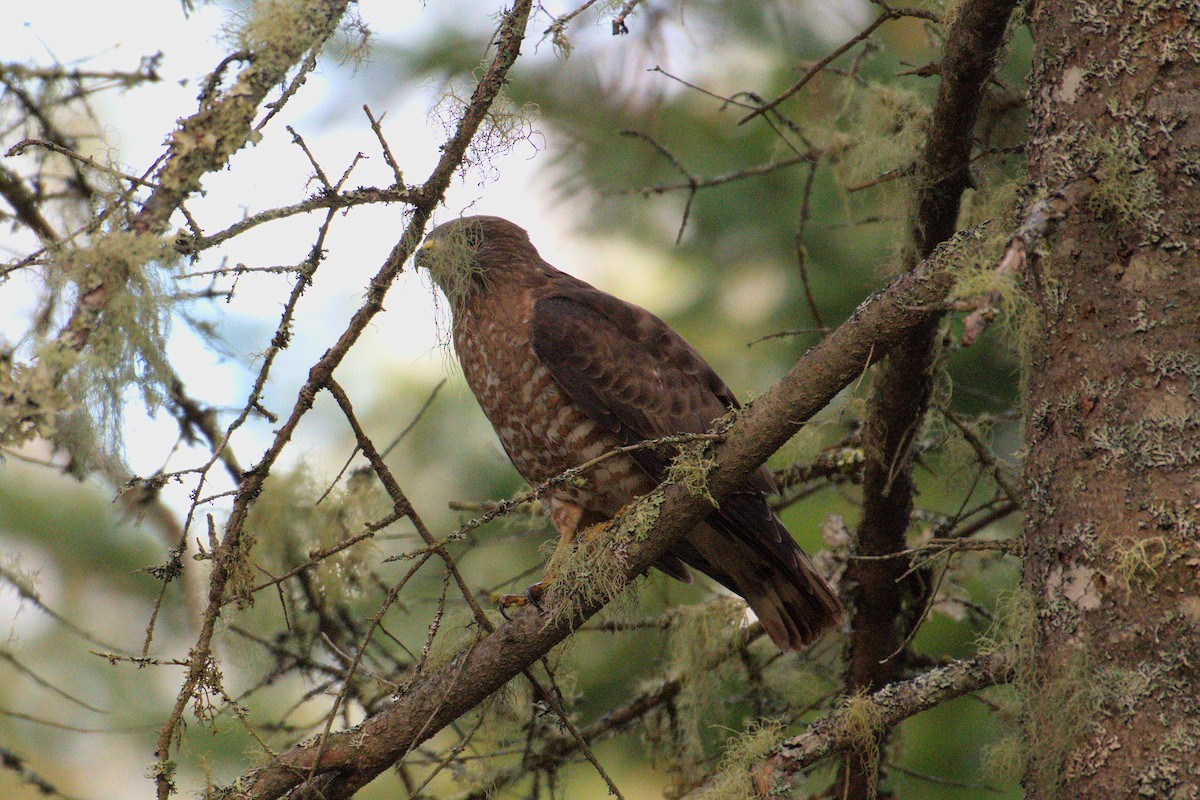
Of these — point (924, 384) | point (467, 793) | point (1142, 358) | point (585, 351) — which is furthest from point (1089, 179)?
point (467, 793)

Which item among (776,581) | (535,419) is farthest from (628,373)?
(776,581)

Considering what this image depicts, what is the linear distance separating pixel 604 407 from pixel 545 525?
886mm

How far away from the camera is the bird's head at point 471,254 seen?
10.7 feet

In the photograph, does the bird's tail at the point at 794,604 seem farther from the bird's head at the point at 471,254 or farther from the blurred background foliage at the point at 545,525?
the bird's head at the point at 471,254

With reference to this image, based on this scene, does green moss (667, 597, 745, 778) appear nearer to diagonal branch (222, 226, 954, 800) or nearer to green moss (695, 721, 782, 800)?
green moss (695, 721, 782, 800)

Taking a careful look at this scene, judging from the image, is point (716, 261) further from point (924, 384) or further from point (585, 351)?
point (924, 384)

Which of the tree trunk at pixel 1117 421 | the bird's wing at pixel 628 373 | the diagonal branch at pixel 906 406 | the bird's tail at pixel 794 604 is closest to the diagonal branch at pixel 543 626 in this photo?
the diagonal branch at pixel 906 406

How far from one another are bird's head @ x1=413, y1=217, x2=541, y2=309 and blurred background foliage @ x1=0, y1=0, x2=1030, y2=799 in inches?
14.8

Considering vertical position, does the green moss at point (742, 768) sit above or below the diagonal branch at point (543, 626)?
below

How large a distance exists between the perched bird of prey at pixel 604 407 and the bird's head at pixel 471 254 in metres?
0.01

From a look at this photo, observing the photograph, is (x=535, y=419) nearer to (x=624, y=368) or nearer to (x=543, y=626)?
(x=624, y=368)

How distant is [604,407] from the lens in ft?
11.7

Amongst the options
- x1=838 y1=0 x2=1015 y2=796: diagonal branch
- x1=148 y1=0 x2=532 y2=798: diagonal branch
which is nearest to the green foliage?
x1=148 y1=0 x2=532 y2=798: diagonal branch

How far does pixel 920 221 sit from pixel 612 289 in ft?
10.3
